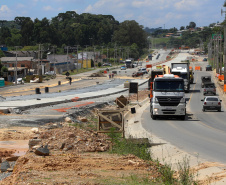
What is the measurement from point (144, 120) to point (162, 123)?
8.37 ft

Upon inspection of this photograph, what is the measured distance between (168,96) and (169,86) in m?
0.82

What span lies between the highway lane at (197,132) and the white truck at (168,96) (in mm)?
903

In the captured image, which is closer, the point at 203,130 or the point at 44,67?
the point at 203,130

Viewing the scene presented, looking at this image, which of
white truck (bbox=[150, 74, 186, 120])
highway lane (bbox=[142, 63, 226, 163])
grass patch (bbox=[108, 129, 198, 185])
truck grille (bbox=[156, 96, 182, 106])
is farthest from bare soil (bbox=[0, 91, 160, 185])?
white truck (bbox=[150, 74, 186, 120])

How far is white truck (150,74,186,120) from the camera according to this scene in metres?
34.0

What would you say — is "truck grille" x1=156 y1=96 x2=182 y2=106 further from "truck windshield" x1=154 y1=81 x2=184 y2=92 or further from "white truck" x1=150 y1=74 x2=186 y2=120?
"truck windshield" x1=154 y1=81 x2=184 y2=92

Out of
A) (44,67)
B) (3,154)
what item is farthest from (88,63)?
(3,154)

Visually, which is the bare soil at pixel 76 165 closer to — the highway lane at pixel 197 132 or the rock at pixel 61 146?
the rock at pixel 61 146

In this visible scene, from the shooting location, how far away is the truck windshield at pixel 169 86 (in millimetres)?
34156

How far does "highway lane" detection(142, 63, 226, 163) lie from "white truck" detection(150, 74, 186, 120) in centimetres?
90

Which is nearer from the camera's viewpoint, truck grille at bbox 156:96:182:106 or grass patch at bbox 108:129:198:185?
grass patch at bbox 108:129:198:185

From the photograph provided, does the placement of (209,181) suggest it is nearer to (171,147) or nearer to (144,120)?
(171,147)

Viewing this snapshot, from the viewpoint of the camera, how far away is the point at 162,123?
111 ft

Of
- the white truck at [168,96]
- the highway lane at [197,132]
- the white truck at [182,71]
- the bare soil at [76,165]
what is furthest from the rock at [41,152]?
the white truck at [182,71]
